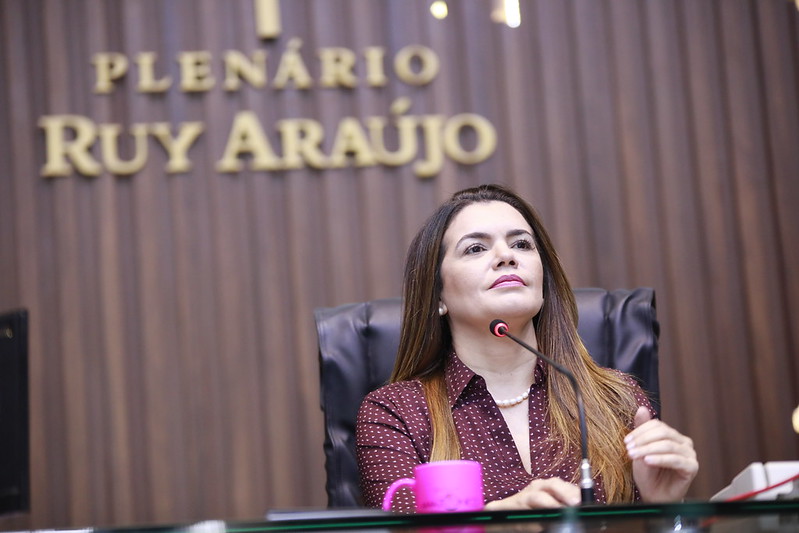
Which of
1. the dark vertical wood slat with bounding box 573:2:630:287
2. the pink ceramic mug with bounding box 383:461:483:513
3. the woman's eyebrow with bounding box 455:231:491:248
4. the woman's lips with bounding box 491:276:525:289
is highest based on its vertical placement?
the dark vertical wood slat with bounding box 573:2:630:287

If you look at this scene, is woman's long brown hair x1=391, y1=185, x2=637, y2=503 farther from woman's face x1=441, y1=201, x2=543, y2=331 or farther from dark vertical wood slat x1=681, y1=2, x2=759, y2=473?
dark vertical wood slat x1=681, y1=2, x2=759, y2=473

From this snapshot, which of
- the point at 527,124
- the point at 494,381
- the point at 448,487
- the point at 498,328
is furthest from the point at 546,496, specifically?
the point at 527,124

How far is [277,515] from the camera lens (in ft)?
2.99

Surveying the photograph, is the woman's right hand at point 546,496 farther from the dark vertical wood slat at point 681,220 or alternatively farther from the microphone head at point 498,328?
the dark vertical wood slat at point 681,220

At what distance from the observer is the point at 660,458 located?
Answer: 1.58 metres

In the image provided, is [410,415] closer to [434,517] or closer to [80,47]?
[434,517]

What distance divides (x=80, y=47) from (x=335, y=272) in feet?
3.53

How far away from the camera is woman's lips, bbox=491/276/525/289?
75.9 inches

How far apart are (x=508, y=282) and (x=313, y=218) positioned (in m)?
1.34

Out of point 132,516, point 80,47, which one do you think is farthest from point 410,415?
point 80,47

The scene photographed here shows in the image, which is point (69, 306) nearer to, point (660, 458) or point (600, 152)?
point (600, 152)

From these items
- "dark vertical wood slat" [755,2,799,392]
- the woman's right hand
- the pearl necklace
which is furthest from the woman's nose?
"dark vertical wood slat" [755,2,799,392]

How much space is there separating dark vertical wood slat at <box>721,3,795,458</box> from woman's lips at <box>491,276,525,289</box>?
156 cm

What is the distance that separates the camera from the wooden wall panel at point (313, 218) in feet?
10.1
